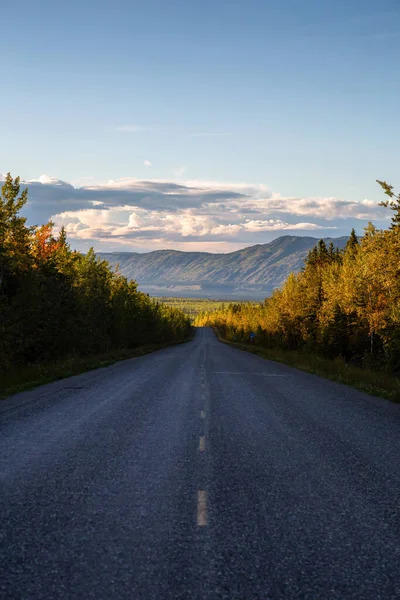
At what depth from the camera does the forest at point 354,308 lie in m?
30.0

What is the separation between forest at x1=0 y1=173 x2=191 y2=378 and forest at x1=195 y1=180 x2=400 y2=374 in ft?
65.6

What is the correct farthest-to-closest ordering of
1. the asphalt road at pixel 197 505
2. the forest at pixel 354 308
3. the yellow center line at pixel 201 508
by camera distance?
the forest at pixel 354 308 → the yellow center line at pixel 201 508 → the asphalt road at pixel 197 505

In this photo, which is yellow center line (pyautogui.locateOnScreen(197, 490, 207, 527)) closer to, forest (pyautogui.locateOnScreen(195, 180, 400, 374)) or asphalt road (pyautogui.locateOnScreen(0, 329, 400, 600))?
asphalt road (pyautogui.locateOnScreen(0, 329, 400, 600))

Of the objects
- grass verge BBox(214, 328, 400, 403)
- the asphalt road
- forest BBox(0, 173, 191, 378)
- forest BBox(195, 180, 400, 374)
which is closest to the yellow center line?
the asphalt road

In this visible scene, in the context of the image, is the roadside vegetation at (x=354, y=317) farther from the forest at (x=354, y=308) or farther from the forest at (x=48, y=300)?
the forest at (x=48, y=300)

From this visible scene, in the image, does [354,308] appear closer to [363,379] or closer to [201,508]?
[363,379]

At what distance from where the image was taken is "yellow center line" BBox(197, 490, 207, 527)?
573 cm

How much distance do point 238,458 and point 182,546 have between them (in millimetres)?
3787

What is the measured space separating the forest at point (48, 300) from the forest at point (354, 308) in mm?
19983

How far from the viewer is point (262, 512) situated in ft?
19.9

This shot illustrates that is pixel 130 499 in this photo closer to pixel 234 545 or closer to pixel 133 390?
pixel 234 545

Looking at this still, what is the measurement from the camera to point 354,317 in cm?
4188

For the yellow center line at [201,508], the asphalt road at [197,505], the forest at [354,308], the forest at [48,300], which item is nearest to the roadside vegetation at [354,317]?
the forest at [354,308]

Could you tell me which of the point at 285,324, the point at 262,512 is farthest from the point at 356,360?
the point at 262,512
